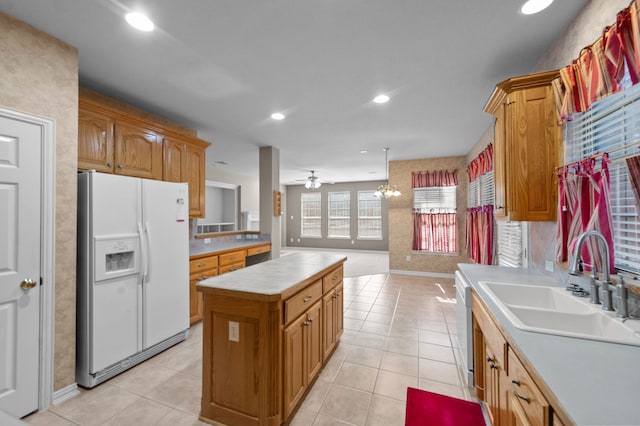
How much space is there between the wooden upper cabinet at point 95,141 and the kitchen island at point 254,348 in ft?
5.89

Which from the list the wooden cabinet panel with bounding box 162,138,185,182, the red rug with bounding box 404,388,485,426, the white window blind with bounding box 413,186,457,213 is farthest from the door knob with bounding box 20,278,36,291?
the white window blind with bounding box 413,186,457,213

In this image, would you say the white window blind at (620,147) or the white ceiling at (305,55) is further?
the white ceiling at (305,55)

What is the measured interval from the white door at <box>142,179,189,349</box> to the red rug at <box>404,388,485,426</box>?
235 cm

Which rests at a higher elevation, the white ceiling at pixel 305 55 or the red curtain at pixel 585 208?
the white ceiling at pixel 305 55

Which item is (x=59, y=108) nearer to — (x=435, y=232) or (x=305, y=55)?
(x=305, y=55)

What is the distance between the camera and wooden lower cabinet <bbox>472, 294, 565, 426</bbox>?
88cm

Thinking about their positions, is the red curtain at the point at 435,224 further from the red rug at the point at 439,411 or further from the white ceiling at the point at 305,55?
the red rug at the point at 439,411

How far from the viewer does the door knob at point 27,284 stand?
5.84ft

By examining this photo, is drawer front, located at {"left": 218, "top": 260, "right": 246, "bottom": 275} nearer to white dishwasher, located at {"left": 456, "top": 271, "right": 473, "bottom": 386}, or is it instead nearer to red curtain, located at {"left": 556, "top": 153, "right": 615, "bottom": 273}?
white dishwasher, located at {"left": 456, "top": 271, "right": 473, "bottom": 386}

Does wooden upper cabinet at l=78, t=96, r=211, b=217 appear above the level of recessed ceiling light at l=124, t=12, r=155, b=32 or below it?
below

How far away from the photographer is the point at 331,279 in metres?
2.47

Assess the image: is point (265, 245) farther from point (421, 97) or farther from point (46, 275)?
point (421, 97)

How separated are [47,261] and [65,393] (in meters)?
1.01

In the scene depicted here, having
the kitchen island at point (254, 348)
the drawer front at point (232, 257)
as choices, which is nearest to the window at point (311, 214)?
the drawer front at point (232, 257)
